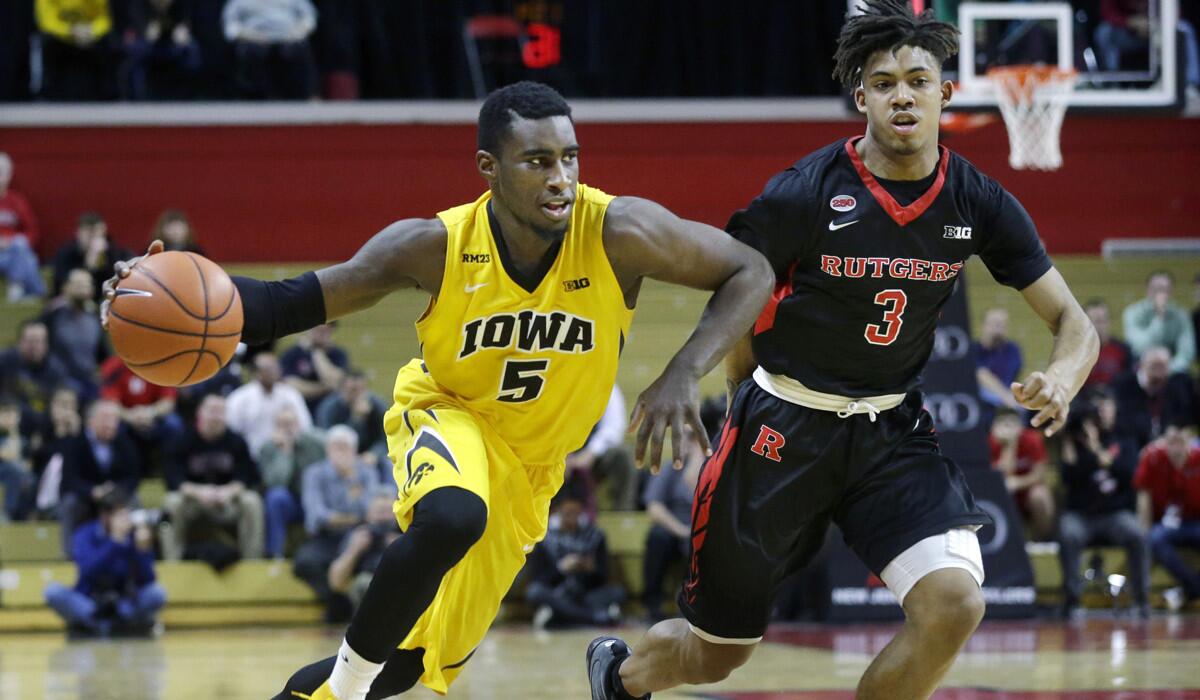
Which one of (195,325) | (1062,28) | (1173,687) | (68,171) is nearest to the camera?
(195,325)

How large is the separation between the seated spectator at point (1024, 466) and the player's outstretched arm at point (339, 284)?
8.72 m

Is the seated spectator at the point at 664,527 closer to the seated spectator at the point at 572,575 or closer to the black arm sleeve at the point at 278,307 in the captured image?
the seated spectator at the point at 572,575

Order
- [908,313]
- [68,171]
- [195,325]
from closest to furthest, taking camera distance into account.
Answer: [195,325]
[908,313]
[68,171]

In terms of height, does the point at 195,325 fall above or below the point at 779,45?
below

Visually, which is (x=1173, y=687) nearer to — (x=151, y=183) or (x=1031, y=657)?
(x=1031, y=657)

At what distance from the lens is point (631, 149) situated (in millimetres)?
18094

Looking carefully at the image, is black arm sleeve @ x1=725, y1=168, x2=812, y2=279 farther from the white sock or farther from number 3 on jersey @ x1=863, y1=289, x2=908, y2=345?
the white sock

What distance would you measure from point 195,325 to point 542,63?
13.4 metres

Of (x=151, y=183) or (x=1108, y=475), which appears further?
(x=151, y=183)

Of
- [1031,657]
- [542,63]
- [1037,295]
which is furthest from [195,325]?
[542,63]

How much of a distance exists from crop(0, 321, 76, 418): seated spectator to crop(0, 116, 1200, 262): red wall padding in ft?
14.2

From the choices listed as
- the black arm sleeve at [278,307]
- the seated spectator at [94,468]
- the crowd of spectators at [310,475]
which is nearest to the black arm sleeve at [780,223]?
the black arm sleeve at [278,307]

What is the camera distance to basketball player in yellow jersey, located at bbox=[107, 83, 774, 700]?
464 centimetres

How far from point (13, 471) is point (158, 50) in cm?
623
